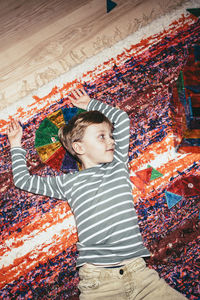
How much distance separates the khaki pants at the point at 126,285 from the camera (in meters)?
0.79

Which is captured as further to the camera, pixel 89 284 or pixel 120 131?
pixel 120 131

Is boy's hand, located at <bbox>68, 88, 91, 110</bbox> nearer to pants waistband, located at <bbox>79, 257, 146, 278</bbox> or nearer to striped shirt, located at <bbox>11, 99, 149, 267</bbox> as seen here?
striped shirt, located at <bbox>11, 99, 149, 267</bbox>

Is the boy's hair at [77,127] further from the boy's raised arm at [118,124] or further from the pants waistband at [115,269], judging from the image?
the pants waistband at [115,269]

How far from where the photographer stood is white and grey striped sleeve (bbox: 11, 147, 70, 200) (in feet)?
3.20

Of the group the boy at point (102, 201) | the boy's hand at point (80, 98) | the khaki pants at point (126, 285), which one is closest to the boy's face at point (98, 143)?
the boy at point (102, 201)

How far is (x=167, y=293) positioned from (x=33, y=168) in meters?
0.81

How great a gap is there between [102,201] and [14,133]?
23.0 inches

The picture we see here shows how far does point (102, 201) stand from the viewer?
90 cm

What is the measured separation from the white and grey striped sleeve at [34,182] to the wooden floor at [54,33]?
14.6 inches

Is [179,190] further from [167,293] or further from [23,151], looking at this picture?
[23,151]

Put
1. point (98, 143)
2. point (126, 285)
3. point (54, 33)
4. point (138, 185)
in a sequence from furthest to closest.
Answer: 1. point (54, 33)
2. point (138, 185)
3. point (98, 143)
4. point (126, 285)

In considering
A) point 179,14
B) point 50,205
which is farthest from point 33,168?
point 179,14

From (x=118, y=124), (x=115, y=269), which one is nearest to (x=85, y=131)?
(x=118, y=124)

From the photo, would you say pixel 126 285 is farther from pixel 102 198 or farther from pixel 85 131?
pixel 85 131
